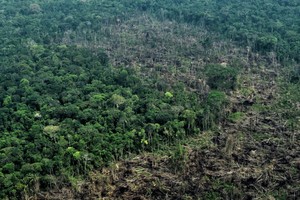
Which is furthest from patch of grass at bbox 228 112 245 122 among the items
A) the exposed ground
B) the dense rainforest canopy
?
the dense rainforest canopy

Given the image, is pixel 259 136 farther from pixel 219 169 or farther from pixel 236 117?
pixel 219 169

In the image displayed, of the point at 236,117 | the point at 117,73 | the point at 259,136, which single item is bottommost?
the point at 259,136

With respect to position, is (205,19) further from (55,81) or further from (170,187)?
(170,187)

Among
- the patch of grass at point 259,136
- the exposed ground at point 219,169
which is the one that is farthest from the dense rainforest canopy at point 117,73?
the patch of grass at point 259,136

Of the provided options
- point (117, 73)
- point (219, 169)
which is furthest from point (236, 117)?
point (117, 73)

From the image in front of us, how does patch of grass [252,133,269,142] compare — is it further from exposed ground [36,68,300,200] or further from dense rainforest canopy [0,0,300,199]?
dense rainforest canopy [0,0,300,199]

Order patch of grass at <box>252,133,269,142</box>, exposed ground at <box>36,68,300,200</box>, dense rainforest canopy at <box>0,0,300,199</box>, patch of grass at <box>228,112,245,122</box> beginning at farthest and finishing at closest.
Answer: patch of grass at <box>228,112,245,122</box>, patch of grass at <box>252,133,269,142</box>, dense rainforest canopy at <box>0,0,300,199</box>, exposed ground at <box>36,68,300,200</box>
